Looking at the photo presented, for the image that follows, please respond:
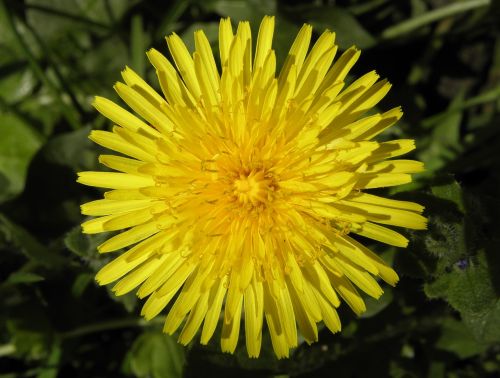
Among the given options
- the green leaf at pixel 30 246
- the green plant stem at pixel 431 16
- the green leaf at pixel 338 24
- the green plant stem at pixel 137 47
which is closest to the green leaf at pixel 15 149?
the green leaf at pixel 30 246

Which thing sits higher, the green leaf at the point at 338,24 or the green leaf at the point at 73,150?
the green leaf at the point at 338,24

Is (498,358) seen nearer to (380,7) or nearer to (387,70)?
(387,70)

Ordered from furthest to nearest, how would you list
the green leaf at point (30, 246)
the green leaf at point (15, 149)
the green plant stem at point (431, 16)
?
the green plant stem at point (431, 16)
the green leaf at point (15, 149)
the green leaf at point (30, 246)

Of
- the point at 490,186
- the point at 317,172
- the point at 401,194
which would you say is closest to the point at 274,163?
the point at 317,172

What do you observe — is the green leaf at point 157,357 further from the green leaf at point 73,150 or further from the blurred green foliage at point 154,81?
the green leaf at point 73,150

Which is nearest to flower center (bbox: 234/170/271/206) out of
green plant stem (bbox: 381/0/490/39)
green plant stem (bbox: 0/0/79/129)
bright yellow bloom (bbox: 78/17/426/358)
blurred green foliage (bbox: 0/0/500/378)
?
bright yellow bloom (bbox: 78/17/426/358)

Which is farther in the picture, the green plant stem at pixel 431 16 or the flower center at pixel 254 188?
the green plant stem at pixel 431 16

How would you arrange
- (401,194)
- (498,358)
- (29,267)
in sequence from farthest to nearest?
(498,358), (29,267), (401,194)

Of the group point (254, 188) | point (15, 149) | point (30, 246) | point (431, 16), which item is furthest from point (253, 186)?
point (431, 16)
